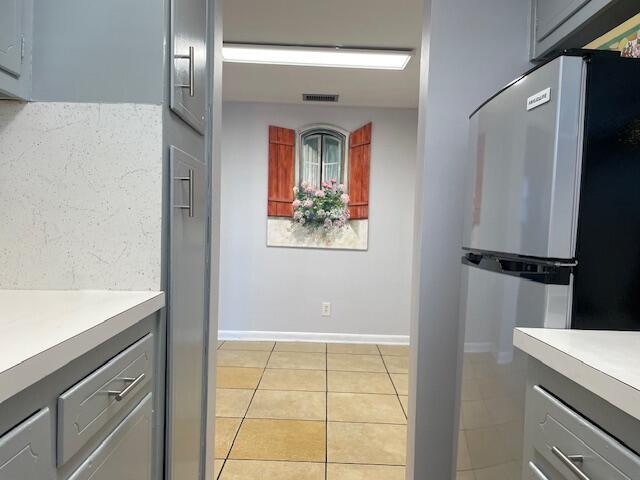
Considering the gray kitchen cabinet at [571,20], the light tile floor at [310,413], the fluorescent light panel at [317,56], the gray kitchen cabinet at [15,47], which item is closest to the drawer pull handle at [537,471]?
the gray kitchen cabinet at [571,20]

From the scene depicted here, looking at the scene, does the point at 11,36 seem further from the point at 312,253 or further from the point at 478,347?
the point at 312,253

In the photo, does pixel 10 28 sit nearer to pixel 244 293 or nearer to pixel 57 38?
pixel 57 38

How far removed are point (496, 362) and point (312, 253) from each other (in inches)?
119

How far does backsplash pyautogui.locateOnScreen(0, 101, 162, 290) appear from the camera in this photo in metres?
1.18

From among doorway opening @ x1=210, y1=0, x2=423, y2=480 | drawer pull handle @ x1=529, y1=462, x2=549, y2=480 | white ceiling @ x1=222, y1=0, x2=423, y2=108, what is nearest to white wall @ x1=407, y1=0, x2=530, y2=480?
white ceiling @ x1=222, y1=0, x2=423, y2=108

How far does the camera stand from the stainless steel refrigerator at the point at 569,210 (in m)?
1.02

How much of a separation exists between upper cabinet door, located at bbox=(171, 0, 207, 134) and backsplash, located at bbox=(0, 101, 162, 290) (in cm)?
14

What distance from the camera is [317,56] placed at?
2941 millimetres

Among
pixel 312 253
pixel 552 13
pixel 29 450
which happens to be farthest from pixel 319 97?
pixel 29 450

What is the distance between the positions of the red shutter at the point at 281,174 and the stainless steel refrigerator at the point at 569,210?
307 centimetres

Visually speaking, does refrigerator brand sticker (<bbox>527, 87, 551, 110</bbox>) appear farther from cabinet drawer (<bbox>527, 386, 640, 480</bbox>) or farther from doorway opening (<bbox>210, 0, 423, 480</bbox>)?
doorway opening (<bbox>210, 0, 423, 480</bbox>)

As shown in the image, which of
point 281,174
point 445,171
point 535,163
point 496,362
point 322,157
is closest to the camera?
point 535,163

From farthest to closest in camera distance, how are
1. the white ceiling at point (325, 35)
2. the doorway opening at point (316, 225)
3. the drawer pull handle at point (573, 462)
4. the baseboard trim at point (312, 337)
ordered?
1. the baseboard trim at point (312, 337)
2. the doorway opening at point (316, 225)
3. the white ceiling at point (325, 35)
4. the drawer pull handle at point (573, 462)

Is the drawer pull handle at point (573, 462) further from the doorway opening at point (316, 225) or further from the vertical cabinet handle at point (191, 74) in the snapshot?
the doorway opening at point (316, 225)
